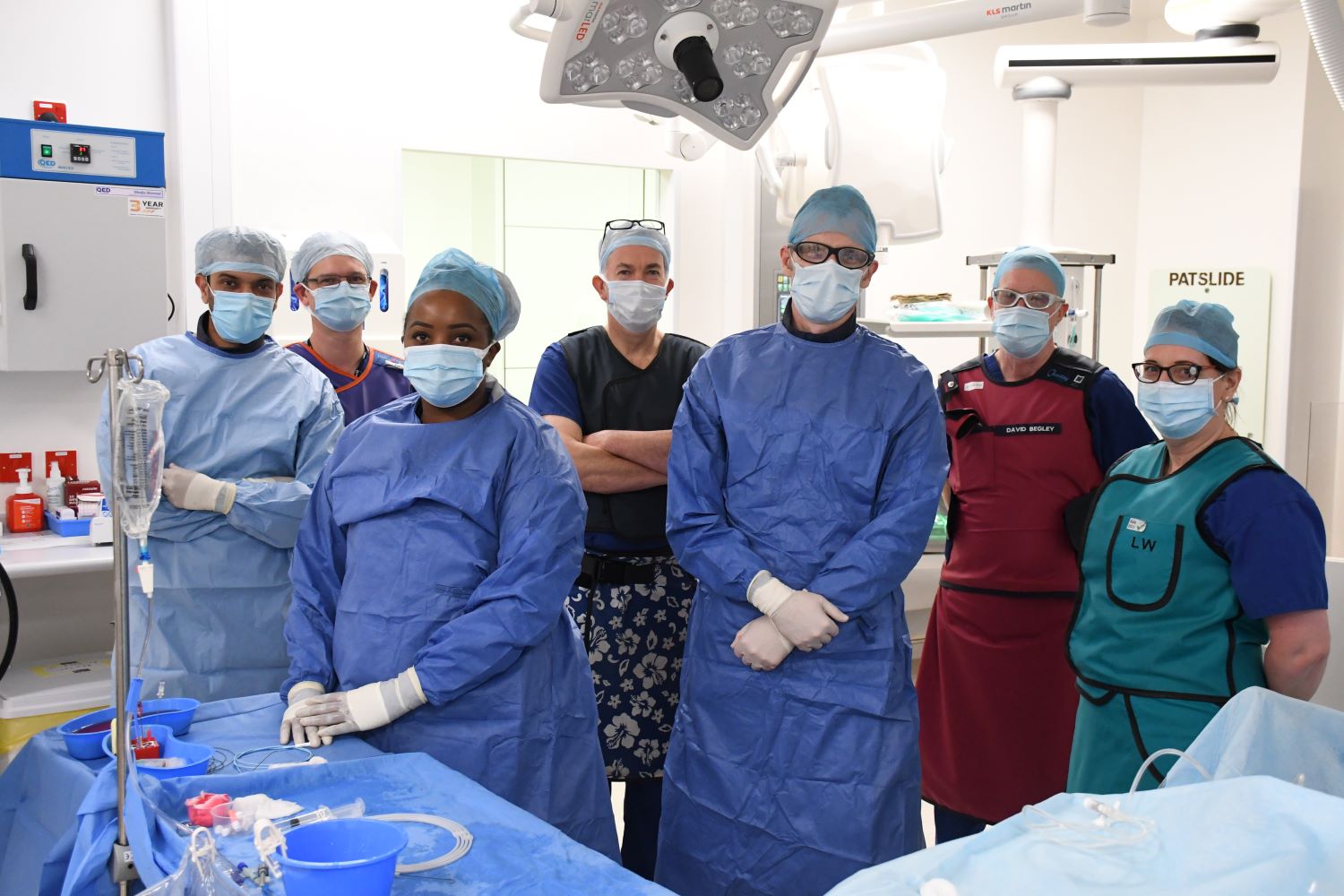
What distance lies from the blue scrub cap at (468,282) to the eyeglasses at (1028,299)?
1.20 m

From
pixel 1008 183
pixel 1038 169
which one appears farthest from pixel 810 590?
pixel 1008 183

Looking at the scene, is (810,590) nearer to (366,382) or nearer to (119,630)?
(119,630)

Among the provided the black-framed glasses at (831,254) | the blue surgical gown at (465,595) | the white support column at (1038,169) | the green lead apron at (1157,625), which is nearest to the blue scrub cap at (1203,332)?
the green lead apron at (1157,625)

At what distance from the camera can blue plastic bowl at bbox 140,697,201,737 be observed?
1.62 meters

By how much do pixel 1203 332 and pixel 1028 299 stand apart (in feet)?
1.94

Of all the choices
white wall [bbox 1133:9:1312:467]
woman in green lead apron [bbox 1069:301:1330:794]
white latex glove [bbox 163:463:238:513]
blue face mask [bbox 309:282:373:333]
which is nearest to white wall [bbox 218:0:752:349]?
blue face mask [bbox 309:282:373:333]

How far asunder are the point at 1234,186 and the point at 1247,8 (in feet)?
7.72

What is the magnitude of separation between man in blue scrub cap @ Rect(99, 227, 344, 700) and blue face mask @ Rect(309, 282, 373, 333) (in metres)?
0.26

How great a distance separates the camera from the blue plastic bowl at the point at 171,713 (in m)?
1.62

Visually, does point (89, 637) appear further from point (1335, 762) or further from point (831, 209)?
point (1335, 762)

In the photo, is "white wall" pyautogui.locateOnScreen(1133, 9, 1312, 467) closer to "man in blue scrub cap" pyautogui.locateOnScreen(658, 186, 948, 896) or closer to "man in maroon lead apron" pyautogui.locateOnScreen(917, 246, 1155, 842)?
"man in maroon lead apron" pyautogui.locateOnScreen(917, 246, 1155, 842)

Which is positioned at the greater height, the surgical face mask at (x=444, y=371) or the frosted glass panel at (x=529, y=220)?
the frosted glass panel at (x=529, y=220)

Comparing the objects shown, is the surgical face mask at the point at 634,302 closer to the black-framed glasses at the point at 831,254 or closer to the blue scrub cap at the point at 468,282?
the black-framed glasses at the point at 831,254

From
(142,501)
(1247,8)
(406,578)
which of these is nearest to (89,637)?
(406,578)
